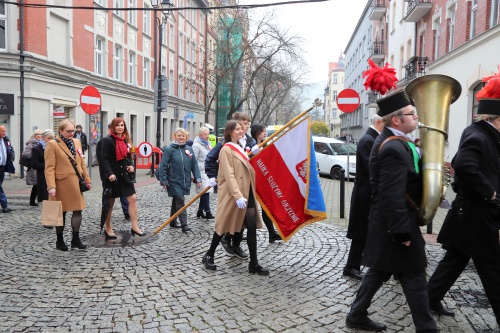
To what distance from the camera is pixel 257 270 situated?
5344 millimetres

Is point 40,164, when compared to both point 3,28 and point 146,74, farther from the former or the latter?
point 146,74

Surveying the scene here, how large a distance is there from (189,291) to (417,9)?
2057cm

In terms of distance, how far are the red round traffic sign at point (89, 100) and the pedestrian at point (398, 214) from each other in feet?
34.9

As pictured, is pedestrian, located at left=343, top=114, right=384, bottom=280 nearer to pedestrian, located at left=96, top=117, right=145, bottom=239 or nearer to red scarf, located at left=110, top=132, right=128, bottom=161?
pedestrian, located at left=96, top=117, right=145, bottom=239

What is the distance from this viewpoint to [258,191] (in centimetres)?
585

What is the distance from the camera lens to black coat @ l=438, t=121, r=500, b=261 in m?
3.76

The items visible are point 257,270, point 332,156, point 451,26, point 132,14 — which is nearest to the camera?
point 257,270

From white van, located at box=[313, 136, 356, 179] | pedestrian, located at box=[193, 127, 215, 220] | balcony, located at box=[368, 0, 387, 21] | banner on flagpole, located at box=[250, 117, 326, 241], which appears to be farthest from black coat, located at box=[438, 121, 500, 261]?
balcony, located at box=[368, 0, 387, 21]

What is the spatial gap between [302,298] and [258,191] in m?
1.65

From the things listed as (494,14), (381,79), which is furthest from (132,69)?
(381,79)

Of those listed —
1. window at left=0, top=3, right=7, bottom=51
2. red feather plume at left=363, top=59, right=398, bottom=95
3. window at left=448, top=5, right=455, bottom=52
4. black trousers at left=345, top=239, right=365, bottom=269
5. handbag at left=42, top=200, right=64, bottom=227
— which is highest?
window at left=448, top=5, right=455, bottom=52

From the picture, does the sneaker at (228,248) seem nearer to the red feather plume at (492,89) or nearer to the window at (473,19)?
the red feather plume at (492,89)

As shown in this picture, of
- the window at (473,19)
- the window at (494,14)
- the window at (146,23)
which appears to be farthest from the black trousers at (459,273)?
the window at (146,23)

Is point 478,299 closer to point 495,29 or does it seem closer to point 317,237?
point 317,237
